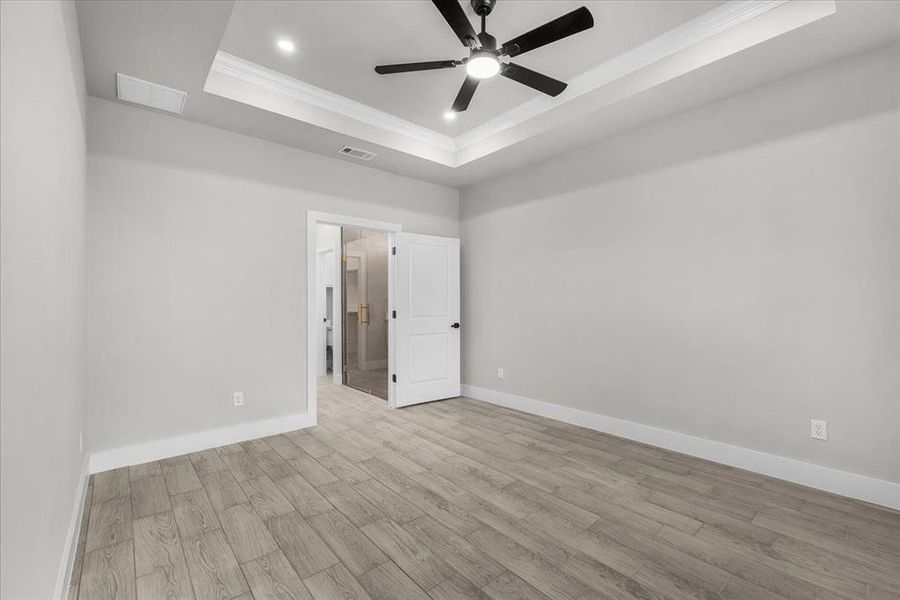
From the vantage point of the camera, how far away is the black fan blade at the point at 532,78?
251cm

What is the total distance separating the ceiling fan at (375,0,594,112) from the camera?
2113mm

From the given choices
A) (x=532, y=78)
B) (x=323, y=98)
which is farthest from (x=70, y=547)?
(x=532, y=78)

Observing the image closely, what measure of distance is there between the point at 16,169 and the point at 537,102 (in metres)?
3.55

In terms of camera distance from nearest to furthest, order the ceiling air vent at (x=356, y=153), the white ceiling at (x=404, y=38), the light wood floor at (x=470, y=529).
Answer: the light wood floor at (x=470, y=529), the white ceiling at (x=404, y=38), the ceiling air vent at (x=356, y=153)

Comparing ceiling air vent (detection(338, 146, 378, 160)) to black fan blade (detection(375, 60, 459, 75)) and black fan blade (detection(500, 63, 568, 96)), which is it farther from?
black fan blade (detection(500, 63, 568, 96))

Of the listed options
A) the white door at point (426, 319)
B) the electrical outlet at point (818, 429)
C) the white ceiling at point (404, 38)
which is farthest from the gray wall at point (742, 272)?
the white door at point (426, 319)

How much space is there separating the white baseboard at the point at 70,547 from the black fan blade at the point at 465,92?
3.16 metres

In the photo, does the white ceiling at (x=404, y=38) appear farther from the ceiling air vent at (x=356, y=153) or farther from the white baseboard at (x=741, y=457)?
the white baseboard at (x=741, y=457)

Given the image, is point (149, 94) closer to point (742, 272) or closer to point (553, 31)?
point (553, 31)

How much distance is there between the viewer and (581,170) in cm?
406

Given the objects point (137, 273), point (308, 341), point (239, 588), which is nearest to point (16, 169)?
point (239, 588)

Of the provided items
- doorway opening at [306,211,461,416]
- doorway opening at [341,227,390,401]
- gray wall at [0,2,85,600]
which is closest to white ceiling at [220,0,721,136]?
gray wall at [0,2,85,600]

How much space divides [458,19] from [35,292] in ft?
7.14

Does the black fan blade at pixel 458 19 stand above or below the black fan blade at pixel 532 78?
above
